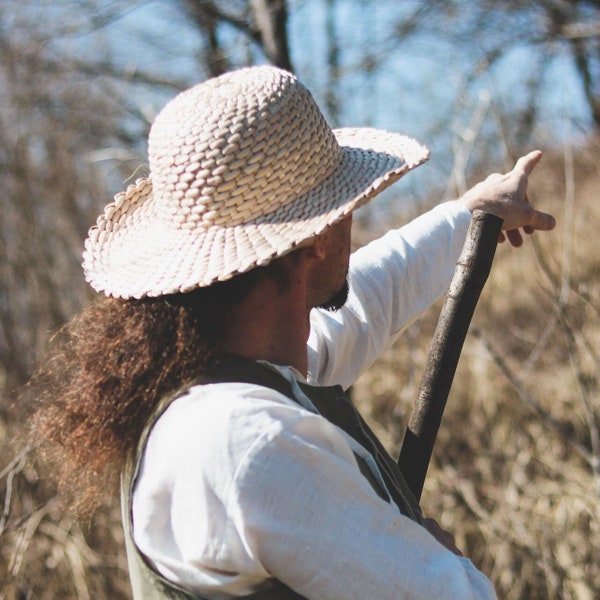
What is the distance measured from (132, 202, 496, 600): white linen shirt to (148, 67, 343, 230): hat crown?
1.02 feet

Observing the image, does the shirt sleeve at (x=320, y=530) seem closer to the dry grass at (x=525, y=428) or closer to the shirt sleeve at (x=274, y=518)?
the shirt sleeve at (x=274, y=518)

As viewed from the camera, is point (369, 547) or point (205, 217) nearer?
point (369, 547)

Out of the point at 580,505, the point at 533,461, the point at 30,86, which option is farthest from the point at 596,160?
the point at 30,86

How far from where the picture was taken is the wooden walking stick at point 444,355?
177 centimetres

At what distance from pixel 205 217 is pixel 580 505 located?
2973mm

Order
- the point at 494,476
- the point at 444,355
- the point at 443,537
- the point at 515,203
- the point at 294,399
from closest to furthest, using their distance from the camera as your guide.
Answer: the point at 294,399 < the point at 443,537 < the point at 444,355 < the point at 515,203 < the point at 494,476

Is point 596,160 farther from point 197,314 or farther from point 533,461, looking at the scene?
point 197,314

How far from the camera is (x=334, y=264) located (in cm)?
157

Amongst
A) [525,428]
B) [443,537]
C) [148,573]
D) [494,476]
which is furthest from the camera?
[525,428]

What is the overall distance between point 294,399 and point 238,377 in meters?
0.12

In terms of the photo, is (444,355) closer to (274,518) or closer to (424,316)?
(274,518)

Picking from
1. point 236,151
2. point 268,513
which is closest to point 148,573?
point 268,513

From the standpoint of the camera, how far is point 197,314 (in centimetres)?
146

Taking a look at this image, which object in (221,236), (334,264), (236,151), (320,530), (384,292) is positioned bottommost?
(384,292)
